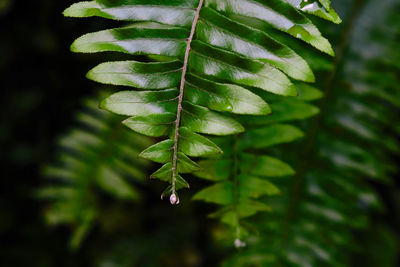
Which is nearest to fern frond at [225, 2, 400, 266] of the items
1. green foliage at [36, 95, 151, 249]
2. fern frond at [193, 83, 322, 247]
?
fern frond at [193, 83, 322, 247]

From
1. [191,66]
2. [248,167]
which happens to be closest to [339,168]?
[248,167]

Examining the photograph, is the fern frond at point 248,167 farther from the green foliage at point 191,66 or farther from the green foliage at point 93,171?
the green foliage at point 93,171

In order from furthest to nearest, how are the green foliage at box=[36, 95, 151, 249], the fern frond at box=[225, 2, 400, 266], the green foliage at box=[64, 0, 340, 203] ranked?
the green foliage at box=[36, 95, 151, 249]
the fern frond at box=[225, 2, 400, 266]
the green foliage at box=[64, 0, 340, 203]

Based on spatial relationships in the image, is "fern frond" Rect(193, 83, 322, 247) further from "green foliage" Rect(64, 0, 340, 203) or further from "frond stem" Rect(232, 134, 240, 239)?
"green foliage" Rect(64, 0, 340, 203)

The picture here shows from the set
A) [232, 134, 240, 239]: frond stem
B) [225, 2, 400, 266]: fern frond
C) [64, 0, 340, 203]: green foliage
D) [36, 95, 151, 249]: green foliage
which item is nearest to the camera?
[64, 0, 340, 203]: green foliage

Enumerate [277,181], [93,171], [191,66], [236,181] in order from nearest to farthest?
[191,66]
[236,181]
[277,181]
[93,171]

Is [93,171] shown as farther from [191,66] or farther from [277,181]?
[191,66]
